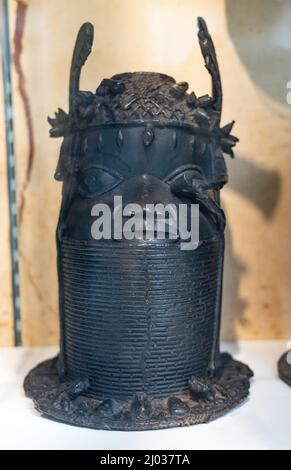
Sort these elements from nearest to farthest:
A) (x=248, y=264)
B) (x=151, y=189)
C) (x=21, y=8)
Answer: (x=151, y=189)
(x=21, y=8)
(x=248, y=264)

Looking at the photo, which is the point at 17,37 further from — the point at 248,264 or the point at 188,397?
the point at 188,397

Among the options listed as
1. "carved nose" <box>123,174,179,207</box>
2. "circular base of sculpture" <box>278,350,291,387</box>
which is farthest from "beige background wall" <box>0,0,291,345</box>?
"carved nose" <box>123,174,179,207</box>

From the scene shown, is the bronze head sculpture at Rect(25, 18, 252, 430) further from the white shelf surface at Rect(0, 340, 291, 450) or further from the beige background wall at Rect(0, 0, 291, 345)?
the beige background wall at Rect(0, 0, 291, 345)

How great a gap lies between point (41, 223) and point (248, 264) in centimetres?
72

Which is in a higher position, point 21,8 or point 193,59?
point 21,8

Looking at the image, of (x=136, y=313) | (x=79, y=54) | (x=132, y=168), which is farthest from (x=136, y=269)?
(x=79, y=54)

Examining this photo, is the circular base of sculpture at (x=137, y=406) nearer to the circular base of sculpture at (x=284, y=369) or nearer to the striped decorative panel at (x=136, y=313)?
the striped decorative panel at (x=136, y=313)

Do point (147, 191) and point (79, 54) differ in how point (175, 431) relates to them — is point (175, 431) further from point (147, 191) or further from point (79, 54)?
point (79, 54)

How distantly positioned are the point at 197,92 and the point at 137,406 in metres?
1.01

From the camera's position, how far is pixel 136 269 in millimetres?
1176

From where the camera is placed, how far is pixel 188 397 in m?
1.25

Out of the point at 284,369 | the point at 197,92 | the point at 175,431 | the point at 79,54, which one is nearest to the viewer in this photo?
the point at 175,431
